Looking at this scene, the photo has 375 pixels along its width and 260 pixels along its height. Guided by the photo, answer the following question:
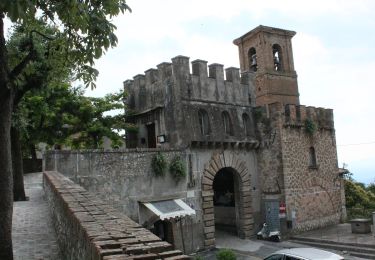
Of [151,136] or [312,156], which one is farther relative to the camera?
[312,156]

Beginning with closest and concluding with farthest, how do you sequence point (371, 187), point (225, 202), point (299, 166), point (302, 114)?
point (299, 166) < point (302, 114) < point (225, 202) < point (371, 187)

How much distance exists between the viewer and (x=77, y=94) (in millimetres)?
22641

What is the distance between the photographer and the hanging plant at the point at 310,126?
24203 mm

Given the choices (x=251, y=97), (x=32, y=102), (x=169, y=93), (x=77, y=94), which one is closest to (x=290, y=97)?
(x=251, y=97)

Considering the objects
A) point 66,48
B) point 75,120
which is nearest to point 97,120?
point 75,120

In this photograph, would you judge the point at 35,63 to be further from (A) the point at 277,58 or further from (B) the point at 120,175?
(A) the point at 277,58

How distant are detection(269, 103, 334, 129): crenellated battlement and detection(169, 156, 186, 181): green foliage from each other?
6745 mm

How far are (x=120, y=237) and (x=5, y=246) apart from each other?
2.95 m

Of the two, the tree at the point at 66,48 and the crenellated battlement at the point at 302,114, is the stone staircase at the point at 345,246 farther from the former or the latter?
the tree at the point at 66,48

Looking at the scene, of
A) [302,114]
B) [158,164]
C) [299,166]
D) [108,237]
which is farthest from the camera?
[302,114]

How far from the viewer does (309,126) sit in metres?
24.2

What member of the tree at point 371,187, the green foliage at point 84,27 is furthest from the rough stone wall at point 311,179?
the green foliage at point 84,27

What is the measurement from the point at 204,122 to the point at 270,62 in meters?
11.6

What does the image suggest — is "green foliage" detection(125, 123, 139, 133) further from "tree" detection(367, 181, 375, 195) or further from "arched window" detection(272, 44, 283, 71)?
"tree" detection(367, 181, 375, 195)
